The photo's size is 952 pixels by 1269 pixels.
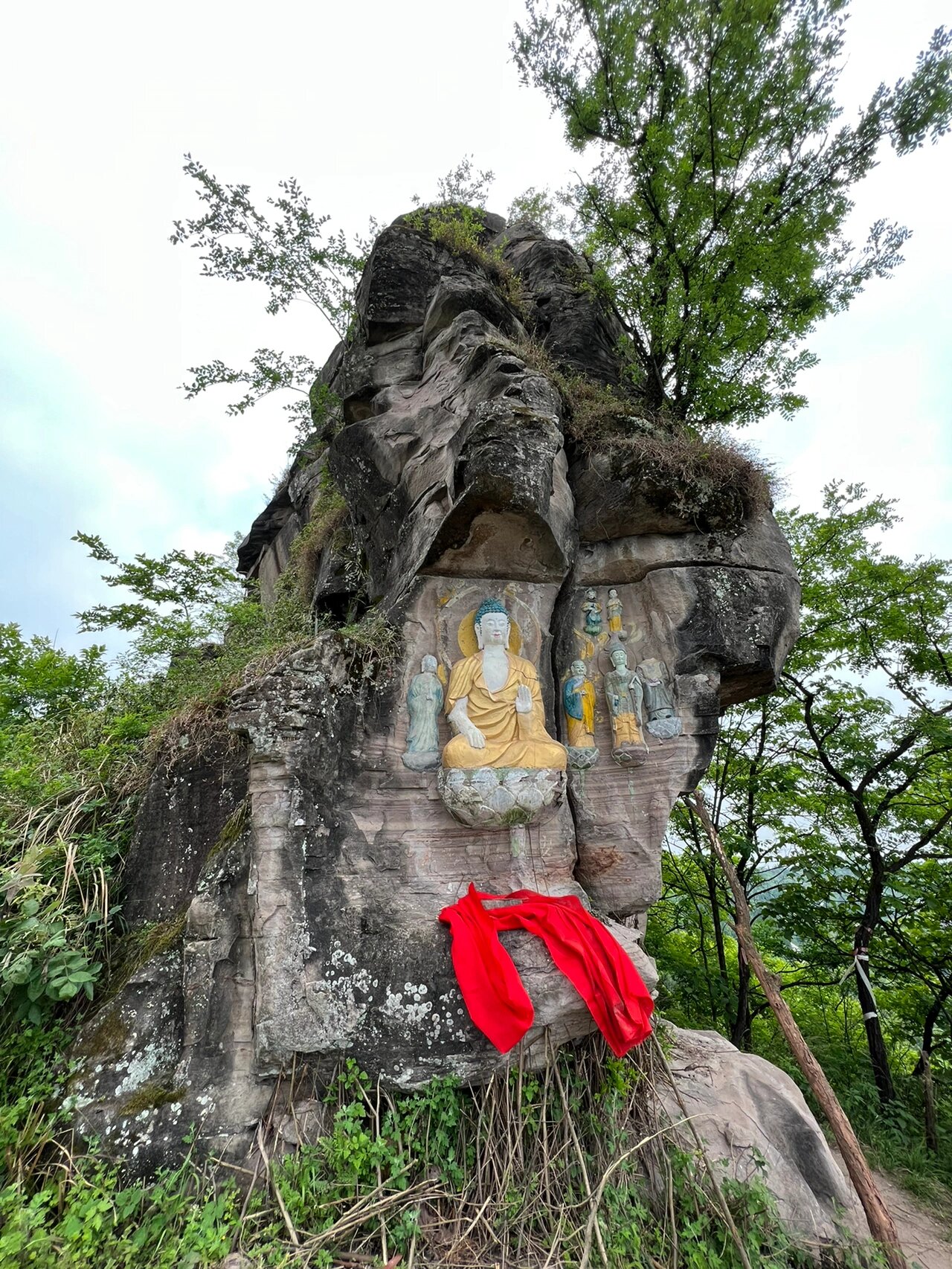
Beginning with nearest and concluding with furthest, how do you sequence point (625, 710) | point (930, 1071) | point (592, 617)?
point (625, 710)
point (592, 617)
point (930, 1071)

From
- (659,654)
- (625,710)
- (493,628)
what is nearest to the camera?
(493,628)

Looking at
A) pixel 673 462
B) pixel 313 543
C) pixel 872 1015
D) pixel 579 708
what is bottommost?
pixel 872 1015

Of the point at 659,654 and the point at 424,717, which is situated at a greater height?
the point at 659,654

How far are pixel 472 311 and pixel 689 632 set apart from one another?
15.2 ft

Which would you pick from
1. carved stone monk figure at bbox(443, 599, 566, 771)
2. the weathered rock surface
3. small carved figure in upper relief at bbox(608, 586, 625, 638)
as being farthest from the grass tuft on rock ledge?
the weathered rock surface

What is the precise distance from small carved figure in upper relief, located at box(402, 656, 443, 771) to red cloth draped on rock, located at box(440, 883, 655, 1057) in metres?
1.05

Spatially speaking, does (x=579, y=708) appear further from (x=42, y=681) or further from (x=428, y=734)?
(x=42, y=681)

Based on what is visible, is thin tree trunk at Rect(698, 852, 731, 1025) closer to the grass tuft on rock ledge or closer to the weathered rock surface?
the weathered rock surface

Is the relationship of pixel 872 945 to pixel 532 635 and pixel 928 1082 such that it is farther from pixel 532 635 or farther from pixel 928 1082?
pixel 532 635

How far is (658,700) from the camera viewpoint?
18.5ft

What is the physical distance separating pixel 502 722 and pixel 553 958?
174cm

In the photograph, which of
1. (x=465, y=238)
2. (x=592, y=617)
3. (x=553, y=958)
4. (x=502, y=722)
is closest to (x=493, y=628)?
(x=502, y=722)

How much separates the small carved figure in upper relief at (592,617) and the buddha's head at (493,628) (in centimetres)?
116

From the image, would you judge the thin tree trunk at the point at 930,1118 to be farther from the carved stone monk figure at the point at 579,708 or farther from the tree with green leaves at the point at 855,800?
the carved stone monk figure at the point at 579,708
